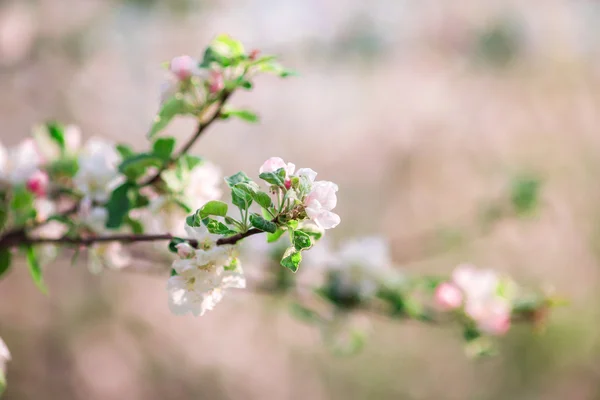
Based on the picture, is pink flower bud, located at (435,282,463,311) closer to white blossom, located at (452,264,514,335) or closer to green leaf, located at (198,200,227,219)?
white blossom, located at (452,264,514,335)

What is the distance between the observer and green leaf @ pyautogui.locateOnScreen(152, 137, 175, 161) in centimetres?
42

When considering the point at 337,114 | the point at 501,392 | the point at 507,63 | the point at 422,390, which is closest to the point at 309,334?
the point at 422,390

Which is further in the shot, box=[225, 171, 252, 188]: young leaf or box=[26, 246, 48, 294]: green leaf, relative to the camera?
box=[26, 246, 48, 294]: green leaf

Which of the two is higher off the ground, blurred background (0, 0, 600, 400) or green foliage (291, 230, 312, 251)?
blurred background (0, 0, 600, 400)

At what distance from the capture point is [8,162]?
0.47 meters

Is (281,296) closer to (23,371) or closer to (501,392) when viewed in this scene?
(23,371)

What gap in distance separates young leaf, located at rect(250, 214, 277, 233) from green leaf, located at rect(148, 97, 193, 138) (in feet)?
0.50

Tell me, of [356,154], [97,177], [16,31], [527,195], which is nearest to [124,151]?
[97,177]

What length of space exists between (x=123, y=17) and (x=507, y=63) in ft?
5.12

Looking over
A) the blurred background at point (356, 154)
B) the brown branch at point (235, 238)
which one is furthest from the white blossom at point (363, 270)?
the blurred background at point (356, 154)

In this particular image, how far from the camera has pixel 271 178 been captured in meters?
0.28

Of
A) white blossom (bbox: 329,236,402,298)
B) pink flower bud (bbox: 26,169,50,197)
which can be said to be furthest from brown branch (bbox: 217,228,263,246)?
white blossom (bbox: 329,236,402,298)

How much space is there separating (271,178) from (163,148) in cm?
16

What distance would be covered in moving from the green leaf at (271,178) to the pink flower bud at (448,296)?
394mm
